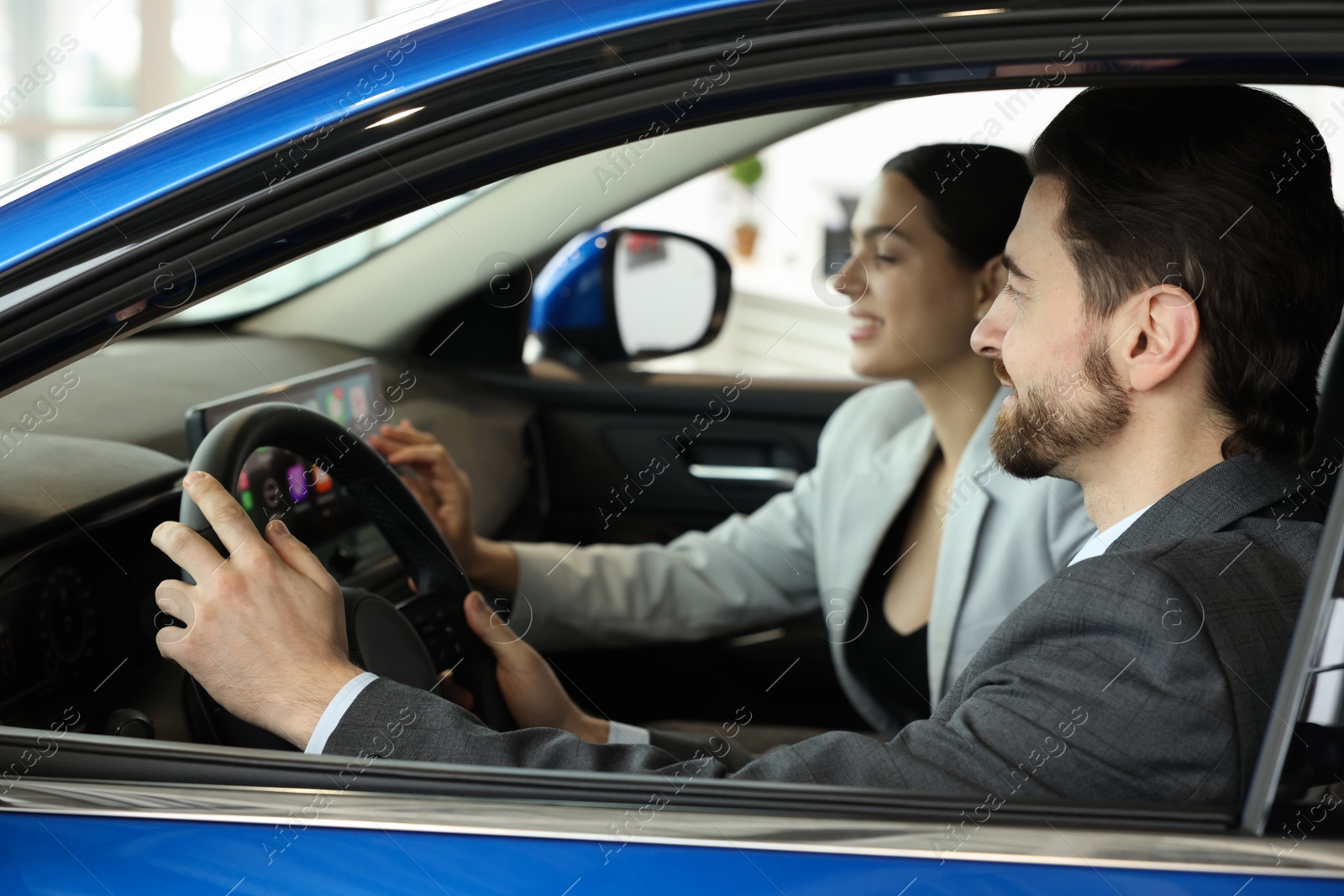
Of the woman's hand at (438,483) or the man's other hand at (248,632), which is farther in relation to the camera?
the woman's hand at (438,483)

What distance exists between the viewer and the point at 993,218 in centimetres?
173

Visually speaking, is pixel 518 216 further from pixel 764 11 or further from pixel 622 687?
pixel 764 11

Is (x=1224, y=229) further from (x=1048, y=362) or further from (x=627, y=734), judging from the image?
(x=627, y=734)

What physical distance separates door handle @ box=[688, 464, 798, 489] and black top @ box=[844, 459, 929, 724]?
0.44 m

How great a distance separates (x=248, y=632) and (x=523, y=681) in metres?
0.46

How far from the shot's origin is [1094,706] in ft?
2.65

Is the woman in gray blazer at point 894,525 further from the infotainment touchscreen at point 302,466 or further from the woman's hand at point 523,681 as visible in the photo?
the woman's hand at point 523,681

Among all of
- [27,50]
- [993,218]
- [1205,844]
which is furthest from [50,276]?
[27,50]

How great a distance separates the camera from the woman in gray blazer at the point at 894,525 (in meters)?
1.61

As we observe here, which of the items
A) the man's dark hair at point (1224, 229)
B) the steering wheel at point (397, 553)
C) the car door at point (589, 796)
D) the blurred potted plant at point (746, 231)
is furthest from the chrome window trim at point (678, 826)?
the blurred potted plant at point (746, 231)

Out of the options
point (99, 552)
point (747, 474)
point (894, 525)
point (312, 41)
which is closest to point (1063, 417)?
point (894, 525)

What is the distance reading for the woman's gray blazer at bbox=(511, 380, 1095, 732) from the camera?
5.25 feet

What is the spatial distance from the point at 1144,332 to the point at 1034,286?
109mm

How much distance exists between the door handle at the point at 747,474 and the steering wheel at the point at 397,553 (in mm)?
968
